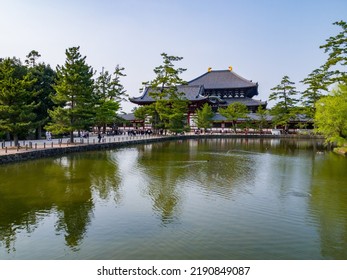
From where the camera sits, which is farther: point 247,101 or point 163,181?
point 247,101

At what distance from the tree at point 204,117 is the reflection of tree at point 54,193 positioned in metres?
40.0

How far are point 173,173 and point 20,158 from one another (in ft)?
40.8

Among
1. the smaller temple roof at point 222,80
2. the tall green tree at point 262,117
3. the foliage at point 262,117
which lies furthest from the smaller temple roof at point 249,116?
the smaller temple roof at point 222,80

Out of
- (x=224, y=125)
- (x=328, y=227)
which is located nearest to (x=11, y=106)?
(x=328, y=227)

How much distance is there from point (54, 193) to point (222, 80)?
71747mm

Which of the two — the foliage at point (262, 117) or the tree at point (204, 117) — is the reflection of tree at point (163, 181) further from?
the foliage at point (262, 117)

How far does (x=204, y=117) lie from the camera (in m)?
64.2

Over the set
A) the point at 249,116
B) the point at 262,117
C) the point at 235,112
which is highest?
the point at 235,112

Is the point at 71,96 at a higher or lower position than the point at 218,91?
lower

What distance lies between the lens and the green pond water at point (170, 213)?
955 centimetres

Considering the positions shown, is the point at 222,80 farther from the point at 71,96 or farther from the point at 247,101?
the point at 71,96

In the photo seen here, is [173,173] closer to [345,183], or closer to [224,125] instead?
[345,183]

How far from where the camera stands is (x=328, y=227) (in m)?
11.6

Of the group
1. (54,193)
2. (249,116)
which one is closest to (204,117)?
(249,116)
